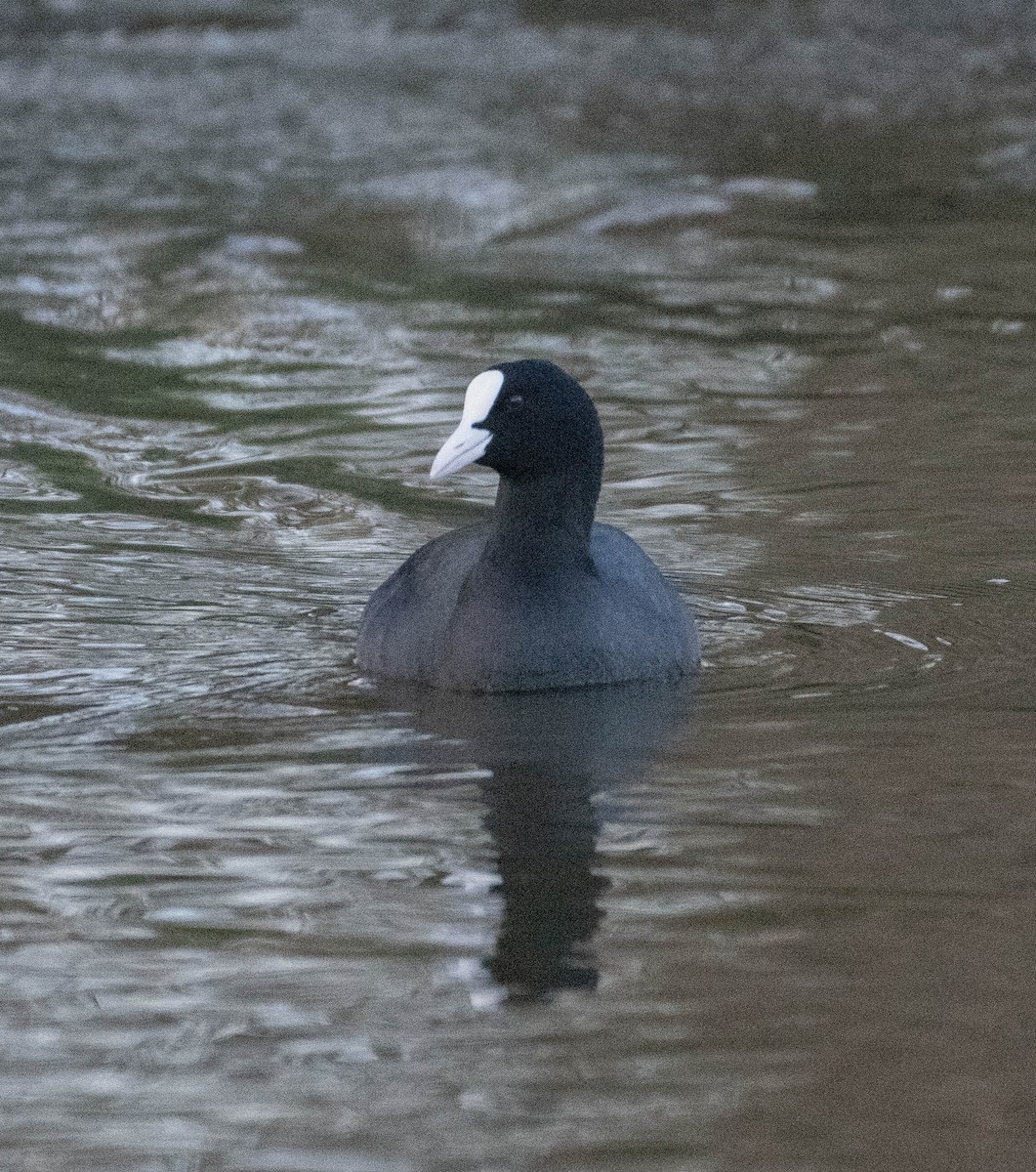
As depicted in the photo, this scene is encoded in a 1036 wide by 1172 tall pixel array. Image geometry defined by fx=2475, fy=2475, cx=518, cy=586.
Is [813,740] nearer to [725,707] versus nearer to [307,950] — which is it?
[725,707]

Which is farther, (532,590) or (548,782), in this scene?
(532,590)

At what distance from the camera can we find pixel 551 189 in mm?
13664

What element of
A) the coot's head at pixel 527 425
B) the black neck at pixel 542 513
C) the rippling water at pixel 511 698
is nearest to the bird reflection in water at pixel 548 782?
→ the rippling water at pixel 511 698

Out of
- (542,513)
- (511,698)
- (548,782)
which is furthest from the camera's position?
(542,513)

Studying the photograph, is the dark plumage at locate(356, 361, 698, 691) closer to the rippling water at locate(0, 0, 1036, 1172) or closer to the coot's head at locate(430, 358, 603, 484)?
the coot's head at locate(430, 358, 603, 484)

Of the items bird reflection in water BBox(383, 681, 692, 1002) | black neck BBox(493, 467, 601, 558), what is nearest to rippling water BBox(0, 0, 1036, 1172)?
bird reflection in water BBox(383, 681, 692, 1002)

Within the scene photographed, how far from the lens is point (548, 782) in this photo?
4.97 m

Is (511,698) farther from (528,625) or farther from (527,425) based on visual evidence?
(527,425)

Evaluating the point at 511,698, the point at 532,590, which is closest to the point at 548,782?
the point at 511,698

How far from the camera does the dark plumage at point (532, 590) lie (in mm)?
5621

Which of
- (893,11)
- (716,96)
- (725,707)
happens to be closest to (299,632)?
(725,707)

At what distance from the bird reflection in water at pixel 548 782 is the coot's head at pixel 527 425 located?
20.9 inches

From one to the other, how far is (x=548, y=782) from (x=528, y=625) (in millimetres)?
735

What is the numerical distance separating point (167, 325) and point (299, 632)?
468 centimetres
